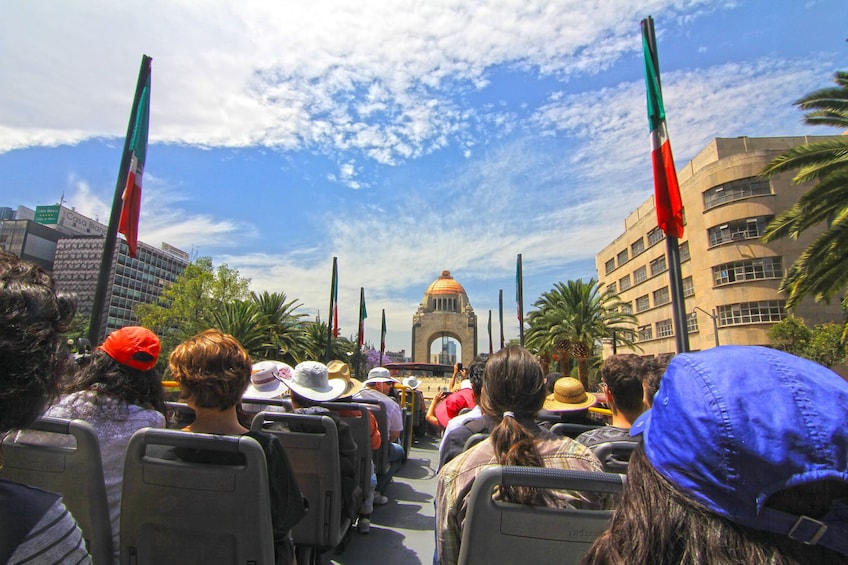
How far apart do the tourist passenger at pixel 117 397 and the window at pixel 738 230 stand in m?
39.9

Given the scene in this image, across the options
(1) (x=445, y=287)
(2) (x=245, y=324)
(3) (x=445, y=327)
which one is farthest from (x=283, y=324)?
(1) (x=445, y=287)

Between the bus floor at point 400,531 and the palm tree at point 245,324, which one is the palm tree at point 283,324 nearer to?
the palm tree at point 245,324

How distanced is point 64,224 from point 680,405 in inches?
5521

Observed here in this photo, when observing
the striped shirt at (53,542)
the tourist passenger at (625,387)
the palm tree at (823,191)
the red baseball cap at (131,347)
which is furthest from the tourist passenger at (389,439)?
the palm tree at (823,191)

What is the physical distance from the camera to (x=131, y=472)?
2131mm

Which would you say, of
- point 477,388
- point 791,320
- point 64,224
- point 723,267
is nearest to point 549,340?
point 791,320

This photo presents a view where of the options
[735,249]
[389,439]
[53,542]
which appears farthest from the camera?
[735,249]

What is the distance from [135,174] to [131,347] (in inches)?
228

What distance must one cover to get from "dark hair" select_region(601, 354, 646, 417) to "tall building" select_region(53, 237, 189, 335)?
10618 centimetres

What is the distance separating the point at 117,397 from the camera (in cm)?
274

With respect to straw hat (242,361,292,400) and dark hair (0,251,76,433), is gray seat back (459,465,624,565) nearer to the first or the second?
dark hair (0,251,76,433)

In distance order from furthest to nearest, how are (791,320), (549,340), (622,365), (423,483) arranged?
1. (791,320)
2. (549,340)
3. (423,483)
4. (622,365)

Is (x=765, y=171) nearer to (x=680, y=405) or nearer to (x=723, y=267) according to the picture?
(x=680, y=405)

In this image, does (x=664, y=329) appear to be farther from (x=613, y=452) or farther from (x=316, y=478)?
(x=316, y=478)
